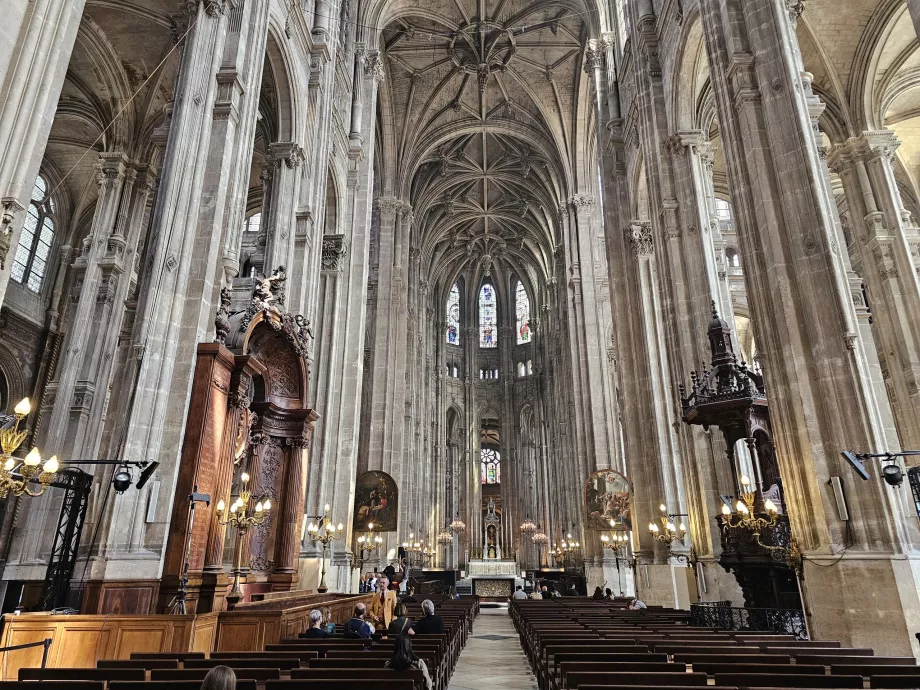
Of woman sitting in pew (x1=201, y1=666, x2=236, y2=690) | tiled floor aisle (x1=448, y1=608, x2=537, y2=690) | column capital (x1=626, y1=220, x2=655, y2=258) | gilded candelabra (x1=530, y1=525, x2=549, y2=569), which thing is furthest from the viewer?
gilded candelabra (x1=530, y1=525, x2=549, y2=569)

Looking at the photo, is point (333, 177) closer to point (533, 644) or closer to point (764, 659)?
point (533, 644)

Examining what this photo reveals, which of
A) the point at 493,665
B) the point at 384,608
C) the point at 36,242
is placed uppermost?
the point at 36,242

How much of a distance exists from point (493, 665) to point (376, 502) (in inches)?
397

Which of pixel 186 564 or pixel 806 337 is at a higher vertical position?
pixel 806 337

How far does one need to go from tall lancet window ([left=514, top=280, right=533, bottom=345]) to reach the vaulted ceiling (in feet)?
23.5

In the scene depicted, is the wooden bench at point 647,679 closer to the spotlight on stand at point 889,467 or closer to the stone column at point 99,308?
the spotlight on stand at point 889,467

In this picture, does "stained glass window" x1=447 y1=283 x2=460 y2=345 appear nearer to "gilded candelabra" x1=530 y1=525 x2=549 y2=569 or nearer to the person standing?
"gilded candelabra" x1=530 y1=525 x2=549 y2=569

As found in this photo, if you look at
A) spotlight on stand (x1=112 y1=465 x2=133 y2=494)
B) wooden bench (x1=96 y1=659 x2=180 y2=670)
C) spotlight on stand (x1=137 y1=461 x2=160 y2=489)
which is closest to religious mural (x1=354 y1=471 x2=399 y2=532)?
spotlight on stand (x1=137 y1=461 x2=160 y2=489)

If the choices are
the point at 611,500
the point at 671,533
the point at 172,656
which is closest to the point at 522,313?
the point at 611,500

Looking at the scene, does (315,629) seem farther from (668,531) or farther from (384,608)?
(668,531)

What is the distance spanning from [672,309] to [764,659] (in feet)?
32.8

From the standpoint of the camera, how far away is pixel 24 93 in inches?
232

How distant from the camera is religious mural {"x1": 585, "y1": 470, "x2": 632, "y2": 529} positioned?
19000 mm

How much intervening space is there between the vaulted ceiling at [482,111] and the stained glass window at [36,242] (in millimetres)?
15701
